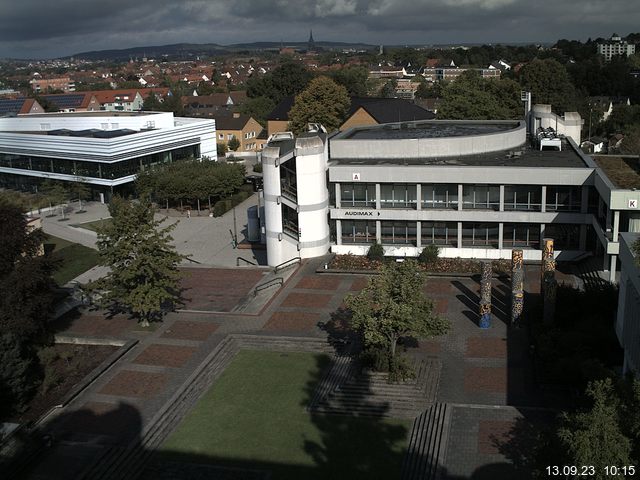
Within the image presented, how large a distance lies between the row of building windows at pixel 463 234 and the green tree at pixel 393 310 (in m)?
15.4

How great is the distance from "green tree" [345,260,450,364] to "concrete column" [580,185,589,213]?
1662 cm

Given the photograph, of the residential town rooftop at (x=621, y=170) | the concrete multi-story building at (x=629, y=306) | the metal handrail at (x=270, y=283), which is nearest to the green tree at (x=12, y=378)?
the metal handrail at (x=270, y=283)

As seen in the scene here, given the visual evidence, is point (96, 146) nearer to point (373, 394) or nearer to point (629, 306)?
point (373, 394)

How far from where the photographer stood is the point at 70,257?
4794cm

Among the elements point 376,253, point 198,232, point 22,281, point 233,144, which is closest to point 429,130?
point 376,253

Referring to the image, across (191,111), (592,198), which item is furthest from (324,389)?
(191,111)

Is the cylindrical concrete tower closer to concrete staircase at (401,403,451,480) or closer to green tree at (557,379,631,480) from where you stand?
concrete staircase at (401,403,451,480)

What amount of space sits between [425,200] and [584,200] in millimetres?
8838

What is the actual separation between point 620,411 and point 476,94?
6321cm

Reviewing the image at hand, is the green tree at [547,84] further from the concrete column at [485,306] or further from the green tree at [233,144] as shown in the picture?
the concrete column at [485,306]

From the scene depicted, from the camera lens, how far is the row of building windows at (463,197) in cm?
3923

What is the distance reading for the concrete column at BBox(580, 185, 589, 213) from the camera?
38.3 m

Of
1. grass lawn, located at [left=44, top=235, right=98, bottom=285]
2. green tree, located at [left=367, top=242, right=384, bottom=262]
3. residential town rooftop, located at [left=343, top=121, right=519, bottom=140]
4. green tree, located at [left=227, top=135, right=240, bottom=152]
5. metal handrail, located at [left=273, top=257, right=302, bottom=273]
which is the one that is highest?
residential town rooftop, located at [left=343, top=121, right=519, bottom=140]

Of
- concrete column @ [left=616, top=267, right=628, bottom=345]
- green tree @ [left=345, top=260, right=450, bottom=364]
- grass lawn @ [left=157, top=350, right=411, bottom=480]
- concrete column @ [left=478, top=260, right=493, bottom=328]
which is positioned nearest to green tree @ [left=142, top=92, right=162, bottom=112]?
concrete column @ [left=478, top=260, right=493, bottom=328]
